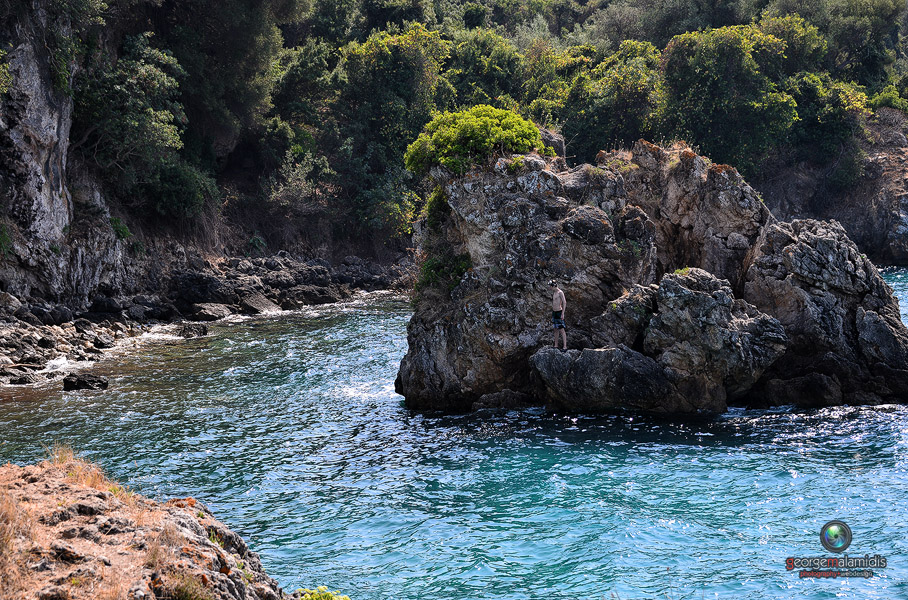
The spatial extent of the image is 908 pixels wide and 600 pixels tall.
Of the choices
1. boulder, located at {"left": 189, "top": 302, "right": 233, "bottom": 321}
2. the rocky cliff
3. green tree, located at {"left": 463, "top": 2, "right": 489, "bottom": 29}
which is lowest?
boulder, located at {"left": 189, "top": 302, "right": 233, "bottom": 321}

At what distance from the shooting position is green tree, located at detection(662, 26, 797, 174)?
5566cm

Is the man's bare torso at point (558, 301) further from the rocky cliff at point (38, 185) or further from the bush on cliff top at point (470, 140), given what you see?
the rocky cliff at point (38, 185)

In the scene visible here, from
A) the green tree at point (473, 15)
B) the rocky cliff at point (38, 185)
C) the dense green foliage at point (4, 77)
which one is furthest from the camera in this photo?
the green tree at point (473, 15)

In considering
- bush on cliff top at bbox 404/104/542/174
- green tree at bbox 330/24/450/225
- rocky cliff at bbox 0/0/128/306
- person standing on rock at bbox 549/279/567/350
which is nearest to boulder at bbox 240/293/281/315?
rocky cliff at bbox 0/0/128/306

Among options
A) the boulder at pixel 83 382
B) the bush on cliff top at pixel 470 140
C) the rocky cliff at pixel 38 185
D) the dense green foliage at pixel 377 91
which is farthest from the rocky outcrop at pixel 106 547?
the dense green foliage at pixel 377 91

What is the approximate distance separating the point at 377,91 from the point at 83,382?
125 feet

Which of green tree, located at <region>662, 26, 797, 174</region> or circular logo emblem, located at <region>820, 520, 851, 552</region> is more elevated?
green tree, located at <region>662, 26, 797, 174</region>

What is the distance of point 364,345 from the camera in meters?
31.9

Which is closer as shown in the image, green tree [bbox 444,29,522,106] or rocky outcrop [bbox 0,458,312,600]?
rocky outcrop [bbox 0,458,312,600]

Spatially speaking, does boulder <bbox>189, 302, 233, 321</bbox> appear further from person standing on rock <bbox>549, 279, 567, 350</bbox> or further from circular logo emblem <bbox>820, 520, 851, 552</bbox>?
circular logo emblem <bbox>820, 520, 851, 552</bbox>

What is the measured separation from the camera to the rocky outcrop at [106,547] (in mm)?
6754

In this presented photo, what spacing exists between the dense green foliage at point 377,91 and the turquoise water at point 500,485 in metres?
20.4

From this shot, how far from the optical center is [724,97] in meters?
55.9

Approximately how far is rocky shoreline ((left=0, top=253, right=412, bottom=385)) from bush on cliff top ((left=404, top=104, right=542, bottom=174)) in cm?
1648
